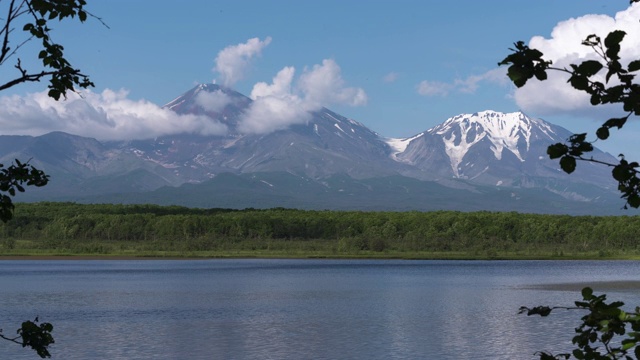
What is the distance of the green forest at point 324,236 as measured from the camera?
14812 cm

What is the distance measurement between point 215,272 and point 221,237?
4690 cm

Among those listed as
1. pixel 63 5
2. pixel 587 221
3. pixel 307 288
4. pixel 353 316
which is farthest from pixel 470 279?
pixel 63 5

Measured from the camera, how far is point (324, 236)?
581 ft

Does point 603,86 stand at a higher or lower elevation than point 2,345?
higher

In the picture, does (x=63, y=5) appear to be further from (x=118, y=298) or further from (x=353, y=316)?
(x=118, y=298)

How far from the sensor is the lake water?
4319 centimetres

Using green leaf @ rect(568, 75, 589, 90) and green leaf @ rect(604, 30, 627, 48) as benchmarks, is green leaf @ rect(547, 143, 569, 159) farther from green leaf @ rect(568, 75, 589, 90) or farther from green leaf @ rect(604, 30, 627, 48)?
green leaf @ rect(604, 30, 627, 48)

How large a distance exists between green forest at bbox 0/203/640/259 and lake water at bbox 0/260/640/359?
26630 mm

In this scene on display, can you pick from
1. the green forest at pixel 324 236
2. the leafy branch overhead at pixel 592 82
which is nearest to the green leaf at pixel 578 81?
the leafy branch overhead at pixel 592 82

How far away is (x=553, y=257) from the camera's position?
143000 mm

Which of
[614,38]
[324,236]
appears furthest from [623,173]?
[324,236]

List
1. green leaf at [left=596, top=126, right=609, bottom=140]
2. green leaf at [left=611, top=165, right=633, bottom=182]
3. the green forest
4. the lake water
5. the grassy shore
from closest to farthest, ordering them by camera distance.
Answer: green leaf at [left=596, top=126, right=609, bottom=140] → green leaf at [left=611, top=165, right=633, bottom=182] → the lake water → the grassy shore → the green forest

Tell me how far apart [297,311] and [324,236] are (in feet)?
375

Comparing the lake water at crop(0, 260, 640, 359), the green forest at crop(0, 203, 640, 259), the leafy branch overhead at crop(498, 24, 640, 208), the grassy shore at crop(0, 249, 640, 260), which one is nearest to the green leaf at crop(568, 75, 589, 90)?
the leafy branch overhead at crop(498, 24, 640, 208)
